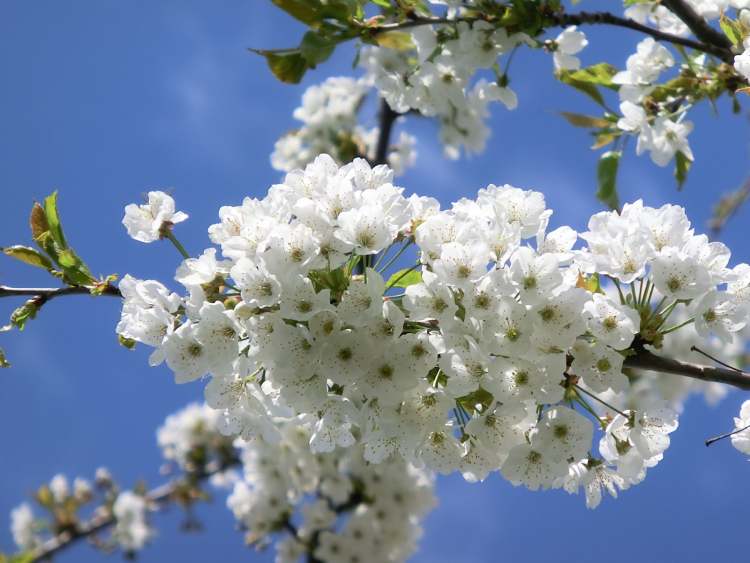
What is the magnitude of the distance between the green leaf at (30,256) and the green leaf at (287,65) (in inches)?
39.9

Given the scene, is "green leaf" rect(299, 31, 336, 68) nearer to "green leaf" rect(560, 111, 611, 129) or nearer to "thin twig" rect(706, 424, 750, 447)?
"green leaf" rect(560, 111, 611, 129)

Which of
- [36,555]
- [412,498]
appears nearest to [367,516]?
[412,498]

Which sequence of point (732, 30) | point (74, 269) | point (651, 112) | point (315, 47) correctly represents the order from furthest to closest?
1. point (651, 112)
2. point (315, 47)
3. point (732, 30)
4. point (74, 269)

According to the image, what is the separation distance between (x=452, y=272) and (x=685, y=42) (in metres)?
1.62

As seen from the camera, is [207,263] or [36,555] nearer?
[207,263]

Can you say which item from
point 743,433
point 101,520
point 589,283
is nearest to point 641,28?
point 589,283

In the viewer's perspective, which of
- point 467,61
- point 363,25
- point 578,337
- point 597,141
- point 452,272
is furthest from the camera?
point 597,141

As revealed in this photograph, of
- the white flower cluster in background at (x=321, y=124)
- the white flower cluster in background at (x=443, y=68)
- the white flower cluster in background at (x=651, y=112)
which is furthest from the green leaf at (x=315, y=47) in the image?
the white flower cluster in background at (x=321, y=124)

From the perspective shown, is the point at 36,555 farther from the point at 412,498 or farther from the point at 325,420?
the point at 325,420

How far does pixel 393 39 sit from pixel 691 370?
1.54m

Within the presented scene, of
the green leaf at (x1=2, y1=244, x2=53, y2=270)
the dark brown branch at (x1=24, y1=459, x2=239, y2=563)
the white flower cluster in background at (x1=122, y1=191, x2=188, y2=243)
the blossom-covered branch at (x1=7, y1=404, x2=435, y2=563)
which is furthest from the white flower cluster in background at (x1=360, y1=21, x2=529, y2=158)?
the dark brown branch at (x1=24, y1=459, x2=239, y2=563)

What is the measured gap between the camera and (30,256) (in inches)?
78.2

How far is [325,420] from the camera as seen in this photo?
1786 mm

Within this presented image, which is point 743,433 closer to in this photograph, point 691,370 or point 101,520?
point 691,370
